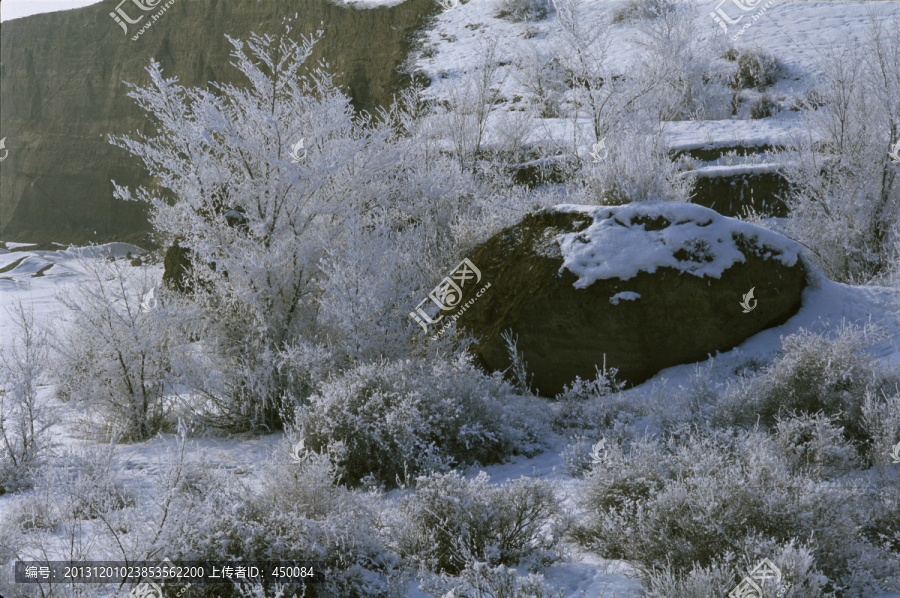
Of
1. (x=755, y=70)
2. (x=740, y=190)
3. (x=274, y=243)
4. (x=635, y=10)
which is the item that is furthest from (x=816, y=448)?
(x=635, y=10)

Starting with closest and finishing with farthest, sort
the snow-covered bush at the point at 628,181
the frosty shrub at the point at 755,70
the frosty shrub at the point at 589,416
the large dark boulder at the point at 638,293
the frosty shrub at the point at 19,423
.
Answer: the frosty shrub at the point at 589,416
the frosty shrub at the point at 19,423
the large dark boulder at the point at 638,293
the snow-covered bush at the point at 628,181
the frosty shrub at the point at 755,70

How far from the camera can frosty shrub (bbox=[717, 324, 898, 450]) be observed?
3.76m

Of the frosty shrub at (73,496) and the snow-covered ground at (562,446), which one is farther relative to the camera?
the frosty shrub at (73,496)

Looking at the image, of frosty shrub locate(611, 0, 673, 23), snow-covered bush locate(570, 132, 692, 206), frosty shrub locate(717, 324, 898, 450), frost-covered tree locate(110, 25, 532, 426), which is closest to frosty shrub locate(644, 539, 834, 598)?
frosty shrub locate(717, 324, 898, 450)

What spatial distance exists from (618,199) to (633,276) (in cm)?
126

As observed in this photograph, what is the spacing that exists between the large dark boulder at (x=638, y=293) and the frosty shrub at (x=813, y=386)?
1.04 m

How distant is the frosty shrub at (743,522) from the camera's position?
2.34m

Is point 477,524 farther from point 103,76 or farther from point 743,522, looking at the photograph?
point 103,76

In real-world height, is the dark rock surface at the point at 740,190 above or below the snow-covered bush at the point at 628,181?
below

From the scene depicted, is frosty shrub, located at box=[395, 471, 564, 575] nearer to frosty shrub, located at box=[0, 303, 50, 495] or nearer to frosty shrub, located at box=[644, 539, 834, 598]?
frosty shrub, located at box=[644, 539, 834, 598]

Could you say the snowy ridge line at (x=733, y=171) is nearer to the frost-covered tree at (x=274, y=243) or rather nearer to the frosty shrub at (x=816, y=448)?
the frost-covered tree at (x=274, y=243)

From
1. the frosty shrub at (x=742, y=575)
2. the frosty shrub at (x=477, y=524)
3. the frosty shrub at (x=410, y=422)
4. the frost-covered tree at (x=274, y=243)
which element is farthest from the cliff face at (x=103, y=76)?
the frosty shrub at (x=742, y=575)

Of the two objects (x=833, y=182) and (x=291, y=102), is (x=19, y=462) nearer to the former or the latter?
(x=291, y=102)

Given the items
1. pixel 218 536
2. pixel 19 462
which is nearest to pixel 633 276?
pixel 218 536
